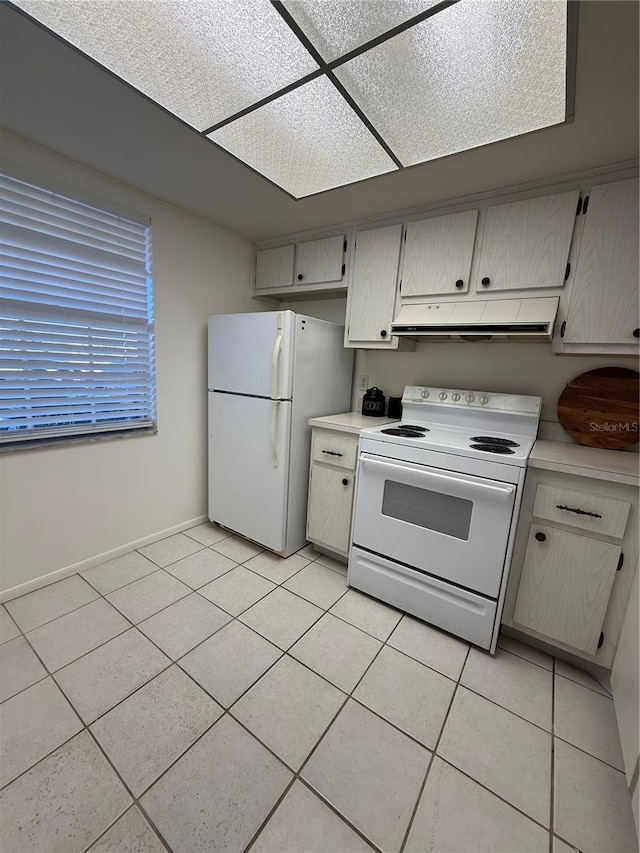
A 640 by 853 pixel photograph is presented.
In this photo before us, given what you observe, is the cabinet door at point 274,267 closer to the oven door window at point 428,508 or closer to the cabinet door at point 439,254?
the cabinet door at point 439,254

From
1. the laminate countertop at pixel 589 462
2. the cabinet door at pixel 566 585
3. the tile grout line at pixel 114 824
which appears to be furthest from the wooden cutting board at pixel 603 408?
the tile grout line at pixel 114 824

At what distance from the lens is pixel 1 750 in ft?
3.71

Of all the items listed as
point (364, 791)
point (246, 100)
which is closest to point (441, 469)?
point (364, 791)

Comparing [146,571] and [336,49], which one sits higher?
[336,49]

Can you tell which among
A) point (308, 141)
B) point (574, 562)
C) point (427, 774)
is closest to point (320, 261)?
point (308, 141)

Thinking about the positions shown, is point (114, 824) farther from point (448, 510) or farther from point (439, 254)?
point (439, 254)

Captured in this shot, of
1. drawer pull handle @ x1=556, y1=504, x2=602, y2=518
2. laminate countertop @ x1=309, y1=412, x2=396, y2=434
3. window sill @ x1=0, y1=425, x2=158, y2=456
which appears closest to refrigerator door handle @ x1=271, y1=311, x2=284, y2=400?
laminate countertop @ x1=309, y1=412, x2=396, y2=434

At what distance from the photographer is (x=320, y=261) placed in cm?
243

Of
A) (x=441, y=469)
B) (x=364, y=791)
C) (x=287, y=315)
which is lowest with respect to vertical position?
(x=364, y=791)

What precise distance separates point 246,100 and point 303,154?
1.19 ft

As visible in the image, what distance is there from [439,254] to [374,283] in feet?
1.37

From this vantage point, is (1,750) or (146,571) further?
(146,571)

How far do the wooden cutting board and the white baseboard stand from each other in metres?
Answer: 2.62

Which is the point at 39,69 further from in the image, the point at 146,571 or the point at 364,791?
the point at 364,791
